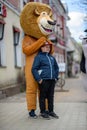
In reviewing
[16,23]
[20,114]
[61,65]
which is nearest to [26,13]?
[20,114]

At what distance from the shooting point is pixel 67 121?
989 centimetres

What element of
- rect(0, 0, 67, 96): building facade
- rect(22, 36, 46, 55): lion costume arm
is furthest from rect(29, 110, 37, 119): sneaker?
rect(0, 0, 67, 96): building facade

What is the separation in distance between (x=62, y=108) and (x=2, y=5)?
20.7ft

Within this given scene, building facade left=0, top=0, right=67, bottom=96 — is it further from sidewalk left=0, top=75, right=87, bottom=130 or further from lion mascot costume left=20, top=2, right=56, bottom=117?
lion mascot costume left=20, top=2, right=56, bottom=117

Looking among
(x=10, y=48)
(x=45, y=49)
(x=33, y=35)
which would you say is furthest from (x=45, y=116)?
(x=10, y=48)

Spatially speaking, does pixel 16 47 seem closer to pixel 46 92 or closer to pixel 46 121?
pixel 46 92

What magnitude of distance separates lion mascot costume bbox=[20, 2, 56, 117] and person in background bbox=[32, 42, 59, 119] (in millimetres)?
163

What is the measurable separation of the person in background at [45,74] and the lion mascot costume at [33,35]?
16 cm

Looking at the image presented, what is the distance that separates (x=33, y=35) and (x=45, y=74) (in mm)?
1025

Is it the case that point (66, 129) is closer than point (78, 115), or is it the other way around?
point (66, 129)

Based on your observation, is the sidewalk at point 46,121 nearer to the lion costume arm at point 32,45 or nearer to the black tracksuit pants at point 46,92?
the black tracksuit pants at point 46,92

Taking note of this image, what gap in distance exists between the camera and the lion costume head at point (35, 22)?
1054 centimetres

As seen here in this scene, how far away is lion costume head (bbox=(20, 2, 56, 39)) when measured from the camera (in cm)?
1054

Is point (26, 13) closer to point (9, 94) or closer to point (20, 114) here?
point (20, 114)
